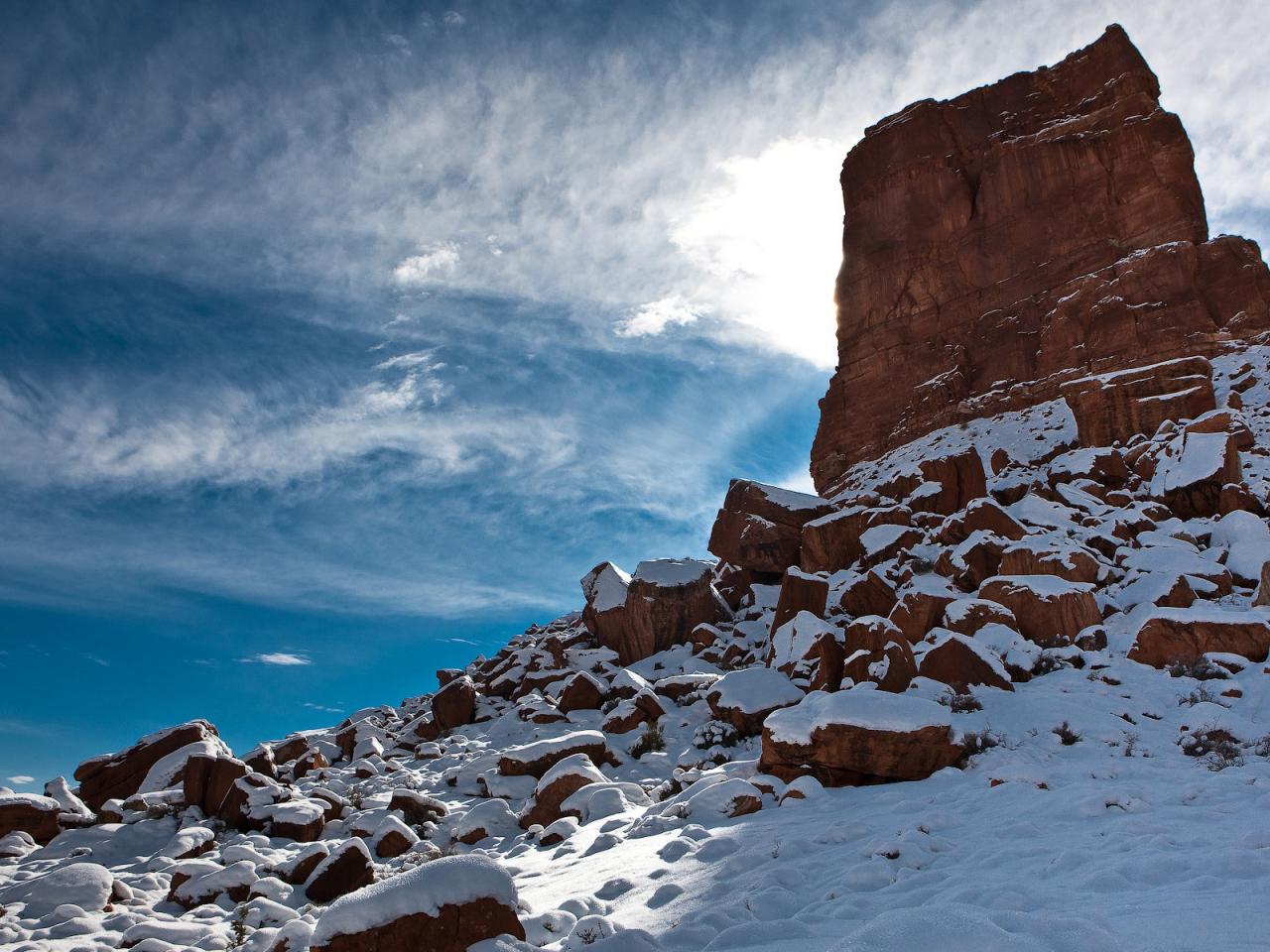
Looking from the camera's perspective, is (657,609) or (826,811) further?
(657,609)

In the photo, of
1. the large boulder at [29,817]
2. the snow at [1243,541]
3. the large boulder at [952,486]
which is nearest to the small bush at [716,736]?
the snow at [1243,541]

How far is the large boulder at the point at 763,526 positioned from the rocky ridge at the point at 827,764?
0.38 ft

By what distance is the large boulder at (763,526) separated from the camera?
92.6 ft

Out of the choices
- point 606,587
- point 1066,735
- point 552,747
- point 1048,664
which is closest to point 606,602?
point 606,587

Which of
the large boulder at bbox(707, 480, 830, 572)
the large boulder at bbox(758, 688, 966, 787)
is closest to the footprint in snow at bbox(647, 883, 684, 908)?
the large boulder at bbox(758, 688, 966, 787)

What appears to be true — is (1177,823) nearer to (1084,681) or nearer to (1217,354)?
(1084,681)

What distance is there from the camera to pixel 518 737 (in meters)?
20.6

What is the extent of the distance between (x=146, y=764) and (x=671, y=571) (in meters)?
17.8

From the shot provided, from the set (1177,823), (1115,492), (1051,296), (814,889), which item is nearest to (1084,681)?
(1177,823)

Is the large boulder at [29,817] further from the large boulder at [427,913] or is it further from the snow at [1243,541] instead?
the snow at [1243,541]

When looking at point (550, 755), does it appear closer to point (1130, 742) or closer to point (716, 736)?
point (716, 736)

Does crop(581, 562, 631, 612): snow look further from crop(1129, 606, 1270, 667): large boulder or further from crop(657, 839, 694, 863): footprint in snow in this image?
crop(657, 839, 694, 863): footprint in snow

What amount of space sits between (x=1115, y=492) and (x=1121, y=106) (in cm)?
3198

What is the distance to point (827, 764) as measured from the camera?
32.9ft
